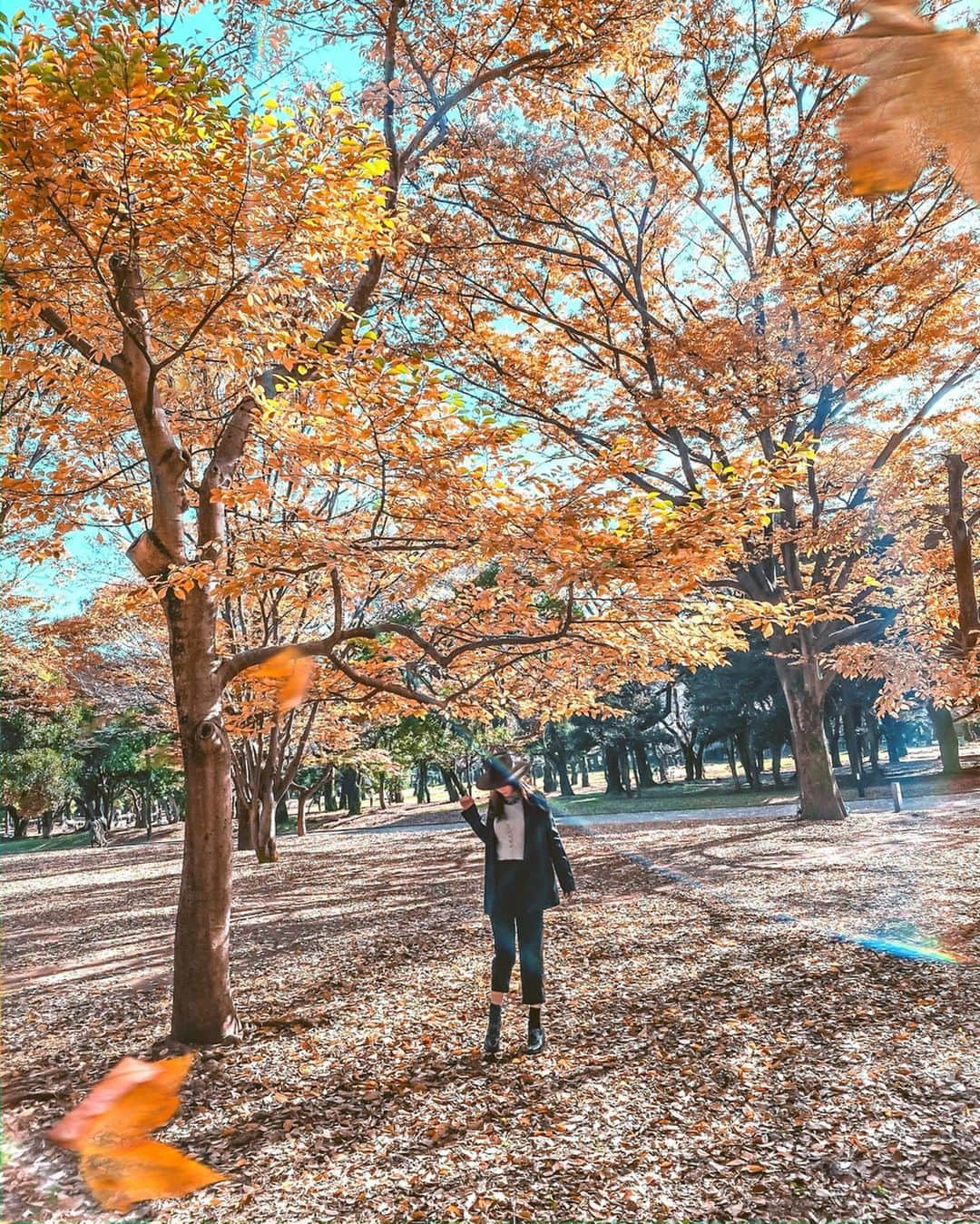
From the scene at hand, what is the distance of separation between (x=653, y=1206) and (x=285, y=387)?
5161 millimetres

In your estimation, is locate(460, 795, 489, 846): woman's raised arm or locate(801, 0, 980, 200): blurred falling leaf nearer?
locate(801, 0, 980, 200): blurred falling leaf

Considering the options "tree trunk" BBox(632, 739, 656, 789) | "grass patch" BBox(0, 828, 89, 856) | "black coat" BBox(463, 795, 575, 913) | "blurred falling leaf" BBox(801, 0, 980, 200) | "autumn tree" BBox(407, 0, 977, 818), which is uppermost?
"autumn tree" BBox(407, 0, 977, 818)

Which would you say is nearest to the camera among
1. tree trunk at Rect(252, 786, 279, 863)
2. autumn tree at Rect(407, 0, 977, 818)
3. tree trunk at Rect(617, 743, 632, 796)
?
autumn tree at Rect(407, 0, 977, 818)

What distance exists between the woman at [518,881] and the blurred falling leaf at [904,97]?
4339mm

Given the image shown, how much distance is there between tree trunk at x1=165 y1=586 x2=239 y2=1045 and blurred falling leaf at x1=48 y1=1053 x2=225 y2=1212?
3.17ft

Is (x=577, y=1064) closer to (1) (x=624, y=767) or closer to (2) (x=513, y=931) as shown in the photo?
(2) (x=513, y=931)

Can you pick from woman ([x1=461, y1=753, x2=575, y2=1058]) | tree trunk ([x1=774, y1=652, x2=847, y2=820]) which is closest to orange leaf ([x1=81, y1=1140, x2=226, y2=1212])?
woman ([x1=461, y1=753, x2=575, y2=1058])

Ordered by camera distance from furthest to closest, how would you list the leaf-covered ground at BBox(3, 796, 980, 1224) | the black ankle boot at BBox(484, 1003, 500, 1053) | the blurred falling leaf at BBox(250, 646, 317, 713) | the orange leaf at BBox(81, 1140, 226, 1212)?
the black ankle boot at BBox(484, 1003, 500, 1053) < the blurred falling leaf at BBox(250, 646, 317, 713) < the orange leaf at BBox(81, 1140, 226, 1212) < the leaf-covered ground at BBox(3, 796, 980, 1224)

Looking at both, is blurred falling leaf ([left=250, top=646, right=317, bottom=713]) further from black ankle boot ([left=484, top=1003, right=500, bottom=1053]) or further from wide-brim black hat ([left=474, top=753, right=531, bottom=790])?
black ankle boot ([left=484, top=1003, right=500, bottom=1053])

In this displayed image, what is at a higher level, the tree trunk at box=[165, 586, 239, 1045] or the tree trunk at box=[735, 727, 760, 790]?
the tree trunk at box=[165, 586, 239, 1045]

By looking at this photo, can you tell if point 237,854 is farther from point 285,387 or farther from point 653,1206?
point 653,1206

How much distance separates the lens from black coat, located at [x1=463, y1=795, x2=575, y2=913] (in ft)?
15.8

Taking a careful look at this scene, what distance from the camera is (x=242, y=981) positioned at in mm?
7203

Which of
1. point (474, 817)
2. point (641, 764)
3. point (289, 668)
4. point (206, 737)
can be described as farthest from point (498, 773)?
point (641, 764)
